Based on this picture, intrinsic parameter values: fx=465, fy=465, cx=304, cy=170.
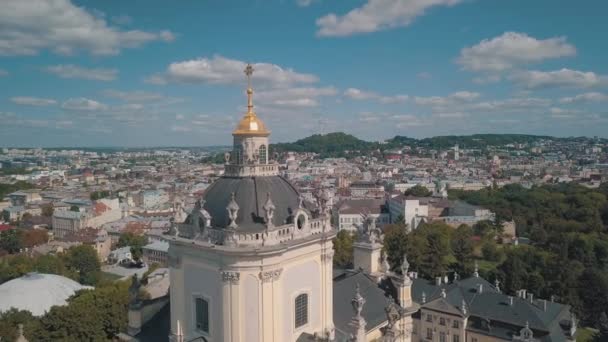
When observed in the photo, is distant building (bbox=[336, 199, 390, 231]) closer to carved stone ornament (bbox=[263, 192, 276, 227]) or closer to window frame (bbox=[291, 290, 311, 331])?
window frame (bbox=[291, 290, 311, 331])

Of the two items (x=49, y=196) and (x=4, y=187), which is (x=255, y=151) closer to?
(x=49, y=196)

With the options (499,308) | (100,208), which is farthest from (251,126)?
(100,208)

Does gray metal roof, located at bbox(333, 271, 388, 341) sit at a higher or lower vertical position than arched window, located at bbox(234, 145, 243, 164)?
lower

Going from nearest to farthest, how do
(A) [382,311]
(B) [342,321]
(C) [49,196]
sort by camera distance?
(B) [342,321]
(A) [382,311]
(C) [49,196]

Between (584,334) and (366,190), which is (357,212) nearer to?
(366,190)

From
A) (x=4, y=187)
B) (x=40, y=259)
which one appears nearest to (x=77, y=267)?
(x=40, y=259)

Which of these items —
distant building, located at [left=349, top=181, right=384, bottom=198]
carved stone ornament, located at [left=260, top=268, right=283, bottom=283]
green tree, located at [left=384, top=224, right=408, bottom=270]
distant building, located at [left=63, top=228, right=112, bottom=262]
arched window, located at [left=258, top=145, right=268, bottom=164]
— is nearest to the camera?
carved stone ornament, located at [left=260, top=268, right=283, bottom=283]

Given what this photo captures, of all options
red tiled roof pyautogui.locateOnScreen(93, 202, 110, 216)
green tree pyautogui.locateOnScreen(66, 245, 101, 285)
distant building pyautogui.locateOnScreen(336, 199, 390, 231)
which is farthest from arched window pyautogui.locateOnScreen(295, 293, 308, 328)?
red tiled roof pyautogui.locateOnScreen(93, 202, 110, 216)
